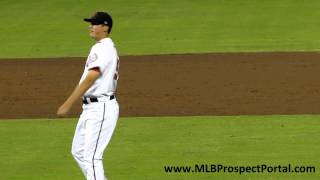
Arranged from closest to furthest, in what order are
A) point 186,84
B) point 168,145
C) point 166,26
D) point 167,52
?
point 168,145 < point 186,84 < point 167,52 < point 166,26

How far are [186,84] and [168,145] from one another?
5639 millimetres

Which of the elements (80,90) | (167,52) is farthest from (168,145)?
(167,52)

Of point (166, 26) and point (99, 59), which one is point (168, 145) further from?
point (166, 26)

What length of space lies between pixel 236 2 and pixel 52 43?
7741 mm

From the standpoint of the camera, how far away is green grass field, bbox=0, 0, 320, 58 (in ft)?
73.2

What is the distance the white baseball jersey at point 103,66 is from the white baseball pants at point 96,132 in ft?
0.43

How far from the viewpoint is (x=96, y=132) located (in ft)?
29.6

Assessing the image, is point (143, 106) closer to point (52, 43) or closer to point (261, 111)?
point (261, 111)

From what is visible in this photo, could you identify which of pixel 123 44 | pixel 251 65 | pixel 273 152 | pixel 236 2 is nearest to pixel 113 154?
pixel 273 152

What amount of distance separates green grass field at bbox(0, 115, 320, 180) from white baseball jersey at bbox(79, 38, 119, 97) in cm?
187

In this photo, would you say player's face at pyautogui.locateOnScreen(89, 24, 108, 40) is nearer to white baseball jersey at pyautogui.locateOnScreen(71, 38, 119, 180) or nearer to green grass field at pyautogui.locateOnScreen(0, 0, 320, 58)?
white baseball jersey at pyautogui.locateOnScreen(71, 38, 119, 180)

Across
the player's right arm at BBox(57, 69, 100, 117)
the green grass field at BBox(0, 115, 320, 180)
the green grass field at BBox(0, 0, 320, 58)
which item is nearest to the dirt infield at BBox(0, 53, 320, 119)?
the green grass field at BBox(0, 115, 320, 180)

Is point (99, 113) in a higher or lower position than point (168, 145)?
higher

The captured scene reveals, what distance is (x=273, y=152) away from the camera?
11.7 metres
